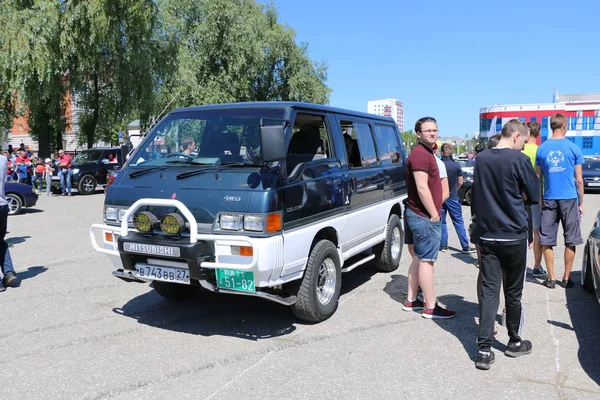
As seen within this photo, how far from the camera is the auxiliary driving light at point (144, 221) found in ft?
14.7

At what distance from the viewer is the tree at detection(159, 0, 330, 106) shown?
31.7 metres

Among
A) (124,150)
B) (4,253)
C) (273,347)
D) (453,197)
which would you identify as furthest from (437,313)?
(4,253)

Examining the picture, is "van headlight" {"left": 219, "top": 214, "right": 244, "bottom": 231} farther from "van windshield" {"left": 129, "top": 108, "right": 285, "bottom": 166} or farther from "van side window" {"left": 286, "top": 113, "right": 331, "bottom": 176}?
"van side window" {"left": 286, "top": 113, "right": 331, "bottom": 176}

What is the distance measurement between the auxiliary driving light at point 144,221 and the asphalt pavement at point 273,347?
3.33ft

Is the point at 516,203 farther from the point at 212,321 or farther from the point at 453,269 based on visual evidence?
the point at 453,269

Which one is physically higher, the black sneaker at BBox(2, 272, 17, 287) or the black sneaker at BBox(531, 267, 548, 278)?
the black sneaker at BBox(2, 272, 17, 287)

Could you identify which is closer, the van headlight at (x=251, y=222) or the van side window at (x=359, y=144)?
the van headlight at (x=251, y=222)

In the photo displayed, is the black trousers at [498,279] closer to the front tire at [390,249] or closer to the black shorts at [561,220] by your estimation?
the black shorts at [561,220]

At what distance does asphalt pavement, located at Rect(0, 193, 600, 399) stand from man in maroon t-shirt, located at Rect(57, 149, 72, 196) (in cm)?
1474

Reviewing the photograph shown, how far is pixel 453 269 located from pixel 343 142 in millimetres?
2753

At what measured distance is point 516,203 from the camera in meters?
3.99

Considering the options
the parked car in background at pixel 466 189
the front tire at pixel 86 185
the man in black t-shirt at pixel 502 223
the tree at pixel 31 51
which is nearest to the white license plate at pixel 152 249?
the man in black t-shirt at pixel 502 223

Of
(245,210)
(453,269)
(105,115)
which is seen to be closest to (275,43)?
(105,115)

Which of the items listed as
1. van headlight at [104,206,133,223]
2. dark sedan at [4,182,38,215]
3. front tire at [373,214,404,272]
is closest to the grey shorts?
front tire at [373,214,404,272]
